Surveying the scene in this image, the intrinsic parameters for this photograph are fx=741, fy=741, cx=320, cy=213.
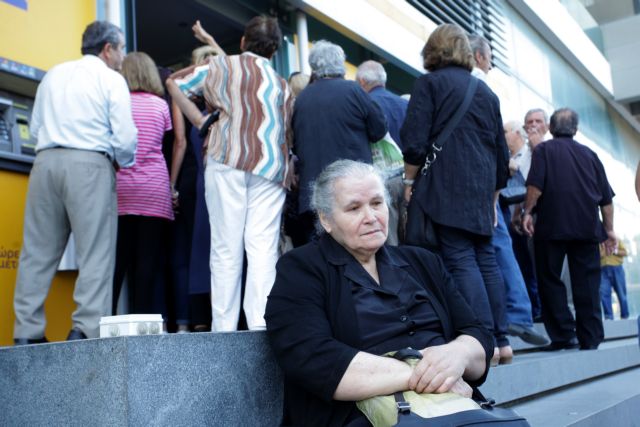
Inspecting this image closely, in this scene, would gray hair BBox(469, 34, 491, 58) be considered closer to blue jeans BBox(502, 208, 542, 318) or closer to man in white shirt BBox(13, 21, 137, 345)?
blue jeans BBox(502, 208, 542, 318)

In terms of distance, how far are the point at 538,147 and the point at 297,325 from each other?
12.4 feet

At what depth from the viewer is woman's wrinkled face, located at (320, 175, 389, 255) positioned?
8.46 ft

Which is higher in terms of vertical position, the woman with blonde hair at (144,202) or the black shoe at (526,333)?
the woman with blonde hair at (144,202)

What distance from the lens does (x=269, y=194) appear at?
13.0 feet

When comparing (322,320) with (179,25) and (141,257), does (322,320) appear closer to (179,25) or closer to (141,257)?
(141,257)

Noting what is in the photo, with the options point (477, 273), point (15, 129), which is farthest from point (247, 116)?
point (477, 273)

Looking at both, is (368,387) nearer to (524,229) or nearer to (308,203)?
(308,203)

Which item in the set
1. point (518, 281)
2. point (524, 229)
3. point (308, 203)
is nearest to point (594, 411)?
point (518, 281)

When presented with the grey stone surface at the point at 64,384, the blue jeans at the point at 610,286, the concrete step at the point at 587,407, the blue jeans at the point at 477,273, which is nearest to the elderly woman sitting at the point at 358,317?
the grey stone surface at the point at 64,384

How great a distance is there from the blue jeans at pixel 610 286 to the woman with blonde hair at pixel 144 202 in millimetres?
6926

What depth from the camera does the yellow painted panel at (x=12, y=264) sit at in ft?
13.3

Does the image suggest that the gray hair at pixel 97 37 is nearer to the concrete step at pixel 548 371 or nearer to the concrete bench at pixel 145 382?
the concrete bench at pixel 145 382

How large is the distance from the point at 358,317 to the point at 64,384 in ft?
3.09

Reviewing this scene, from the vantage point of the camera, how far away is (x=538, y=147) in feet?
18.3
